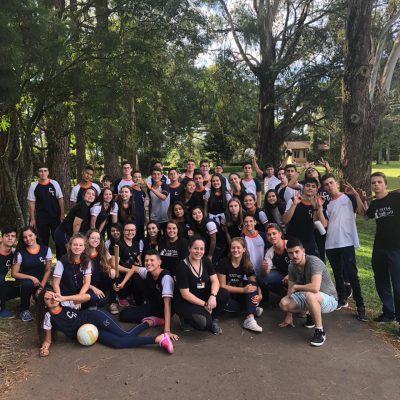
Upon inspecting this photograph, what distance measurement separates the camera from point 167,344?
402cm

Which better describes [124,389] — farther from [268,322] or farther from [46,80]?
[46,80]

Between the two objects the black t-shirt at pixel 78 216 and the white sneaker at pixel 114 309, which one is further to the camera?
the black t-shirt at pixel 78 216

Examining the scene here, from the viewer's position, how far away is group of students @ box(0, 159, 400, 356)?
173 inches

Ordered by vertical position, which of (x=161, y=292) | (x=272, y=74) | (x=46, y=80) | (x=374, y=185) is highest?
(x=272, y=74)

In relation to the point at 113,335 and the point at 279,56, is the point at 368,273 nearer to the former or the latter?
the point at 113,335

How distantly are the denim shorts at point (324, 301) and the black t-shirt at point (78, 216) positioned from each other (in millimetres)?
3180

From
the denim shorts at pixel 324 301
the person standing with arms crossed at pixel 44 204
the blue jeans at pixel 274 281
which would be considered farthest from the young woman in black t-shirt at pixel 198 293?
the person standing with arms crossed at pixel 44 204

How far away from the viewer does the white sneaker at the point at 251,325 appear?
177 inches

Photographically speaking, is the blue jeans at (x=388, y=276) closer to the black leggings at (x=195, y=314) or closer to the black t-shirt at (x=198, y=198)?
the black leggings at (x=195, y=314)

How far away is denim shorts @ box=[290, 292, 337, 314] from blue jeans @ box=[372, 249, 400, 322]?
69 centimetres

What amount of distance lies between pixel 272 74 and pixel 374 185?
45.5ft

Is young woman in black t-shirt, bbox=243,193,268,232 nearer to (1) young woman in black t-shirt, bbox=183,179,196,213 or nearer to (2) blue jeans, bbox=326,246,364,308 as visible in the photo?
(1) young woman in black t-shirt, bbox=183,179,196,213

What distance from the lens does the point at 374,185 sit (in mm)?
4527

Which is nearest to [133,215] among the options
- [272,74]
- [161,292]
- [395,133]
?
[161,292]
